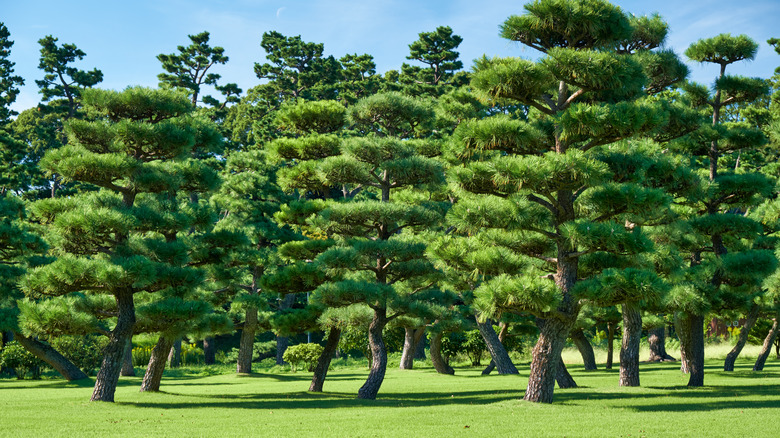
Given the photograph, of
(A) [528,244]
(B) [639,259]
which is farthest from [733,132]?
(A) [528,244]

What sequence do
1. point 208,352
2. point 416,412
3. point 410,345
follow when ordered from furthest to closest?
point 208,352 → point 410,345 → point 416,412

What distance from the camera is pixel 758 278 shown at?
1416cm

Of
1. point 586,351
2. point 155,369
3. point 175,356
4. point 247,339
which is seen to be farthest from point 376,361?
point 175,356

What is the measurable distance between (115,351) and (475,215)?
23.8ft

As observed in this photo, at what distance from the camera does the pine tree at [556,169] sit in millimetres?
10383

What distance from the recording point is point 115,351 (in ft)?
41.6

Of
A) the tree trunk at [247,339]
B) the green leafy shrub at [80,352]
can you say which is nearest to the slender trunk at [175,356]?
the green leafy shrub at [80,352]

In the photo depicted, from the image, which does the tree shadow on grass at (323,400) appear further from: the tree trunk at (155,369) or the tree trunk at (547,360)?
the tree trunk at (547,360)

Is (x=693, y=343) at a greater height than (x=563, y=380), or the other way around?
(x=693, y=343)

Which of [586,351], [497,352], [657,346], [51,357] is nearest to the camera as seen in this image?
[51,357]

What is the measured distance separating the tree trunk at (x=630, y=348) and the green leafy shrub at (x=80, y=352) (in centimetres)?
1683

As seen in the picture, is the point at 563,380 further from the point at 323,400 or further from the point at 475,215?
the point at 475,215

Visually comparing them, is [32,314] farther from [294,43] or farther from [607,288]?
[294,43]

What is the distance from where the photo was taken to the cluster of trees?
10.8 metres
